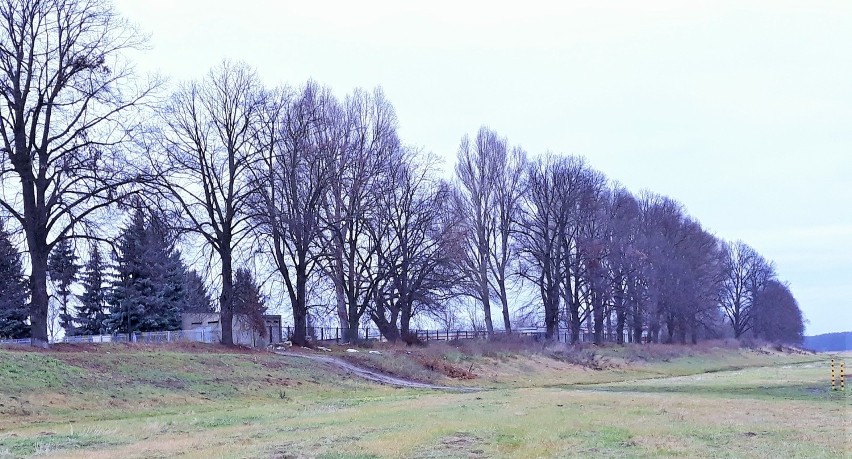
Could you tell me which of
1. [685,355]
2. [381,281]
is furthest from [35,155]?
[685,355]

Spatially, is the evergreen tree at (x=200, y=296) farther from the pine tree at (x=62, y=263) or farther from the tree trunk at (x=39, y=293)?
the tree trunk at (x=39, y=293)

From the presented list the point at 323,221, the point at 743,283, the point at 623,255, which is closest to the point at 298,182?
the point at 323,221

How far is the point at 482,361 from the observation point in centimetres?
5244

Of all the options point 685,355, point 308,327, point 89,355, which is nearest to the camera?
point 89,355

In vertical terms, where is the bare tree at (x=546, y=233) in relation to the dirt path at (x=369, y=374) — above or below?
above

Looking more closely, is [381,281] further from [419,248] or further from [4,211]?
[4,211]

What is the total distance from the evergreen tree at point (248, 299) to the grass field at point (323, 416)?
8077mm

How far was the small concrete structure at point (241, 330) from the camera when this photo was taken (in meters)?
53.3

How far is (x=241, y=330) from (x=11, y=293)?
1353 centimetres

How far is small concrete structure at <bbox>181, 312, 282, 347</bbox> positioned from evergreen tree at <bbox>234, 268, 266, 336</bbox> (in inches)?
15.4

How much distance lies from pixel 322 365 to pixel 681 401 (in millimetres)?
19486

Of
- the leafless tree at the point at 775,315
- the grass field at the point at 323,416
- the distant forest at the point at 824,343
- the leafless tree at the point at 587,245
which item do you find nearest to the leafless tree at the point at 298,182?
the grass field at the point at 323,416

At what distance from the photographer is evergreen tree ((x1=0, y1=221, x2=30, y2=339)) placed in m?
32.0

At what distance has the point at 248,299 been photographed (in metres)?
49.9
